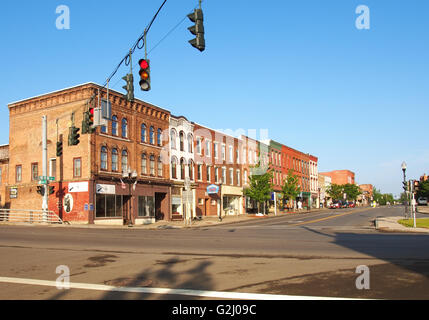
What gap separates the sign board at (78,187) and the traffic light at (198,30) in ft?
81.9

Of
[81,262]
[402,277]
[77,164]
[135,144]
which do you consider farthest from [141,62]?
[135,144]

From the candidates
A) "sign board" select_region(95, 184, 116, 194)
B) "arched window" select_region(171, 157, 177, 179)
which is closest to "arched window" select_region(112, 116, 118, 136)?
"sign board" select_region(95, 184, 116, 194)

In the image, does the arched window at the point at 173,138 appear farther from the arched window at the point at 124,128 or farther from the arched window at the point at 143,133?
the arched window at the point at 124,128

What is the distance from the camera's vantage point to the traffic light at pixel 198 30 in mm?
10719

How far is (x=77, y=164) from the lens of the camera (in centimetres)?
3409

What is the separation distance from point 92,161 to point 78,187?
2489 millimetres

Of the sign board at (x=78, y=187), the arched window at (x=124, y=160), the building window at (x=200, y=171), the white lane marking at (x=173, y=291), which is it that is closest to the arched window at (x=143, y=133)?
the arched window at (x=124, y=160)

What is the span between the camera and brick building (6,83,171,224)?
110 ft

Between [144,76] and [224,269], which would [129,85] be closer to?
[144,76]

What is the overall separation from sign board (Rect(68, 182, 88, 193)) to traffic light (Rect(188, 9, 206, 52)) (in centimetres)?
2497

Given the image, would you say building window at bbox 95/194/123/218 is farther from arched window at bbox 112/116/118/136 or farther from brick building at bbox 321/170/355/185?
brick building at bbox 321/170/355/185

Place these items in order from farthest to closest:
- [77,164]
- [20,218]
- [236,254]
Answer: [20,218] < [77,164] < [236,254]
